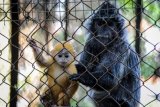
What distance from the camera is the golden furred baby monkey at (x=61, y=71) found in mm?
2824

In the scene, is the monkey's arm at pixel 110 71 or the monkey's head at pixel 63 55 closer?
the monkey's head at pixel 63 55

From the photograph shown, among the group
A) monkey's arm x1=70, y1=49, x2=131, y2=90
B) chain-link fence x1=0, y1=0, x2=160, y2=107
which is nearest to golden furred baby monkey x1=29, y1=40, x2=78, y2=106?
chain-link fence x1=0, y1=0, x2=160, y2=107

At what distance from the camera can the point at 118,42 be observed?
3160 mm

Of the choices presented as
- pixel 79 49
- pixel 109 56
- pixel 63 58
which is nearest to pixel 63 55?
pixel 63 58

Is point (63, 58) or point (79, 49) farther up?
point (79, 49)

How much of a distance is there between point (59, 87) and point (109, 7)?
0.54m

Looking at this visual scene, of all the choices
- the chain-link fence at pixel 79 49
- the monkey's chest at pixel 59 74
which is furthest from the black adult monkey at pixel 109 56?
the monkey's chest at pixel 59 74

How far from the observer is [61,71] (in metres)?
2.87

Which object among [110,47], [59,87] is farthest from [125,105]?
[59,87]

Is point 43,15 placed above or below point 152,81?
above

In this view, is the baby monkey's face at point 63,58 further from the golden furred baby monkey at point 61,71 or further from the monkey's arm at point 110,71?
the monkey's arm at point 110,71

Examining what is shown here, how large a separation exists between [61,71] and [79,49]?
70 cm

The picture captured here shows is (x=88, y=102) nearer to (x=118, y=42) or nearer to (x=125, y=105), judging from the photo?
(x=125, y=105)

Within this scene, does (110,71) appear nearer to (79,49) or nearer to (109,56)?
(109,56)
